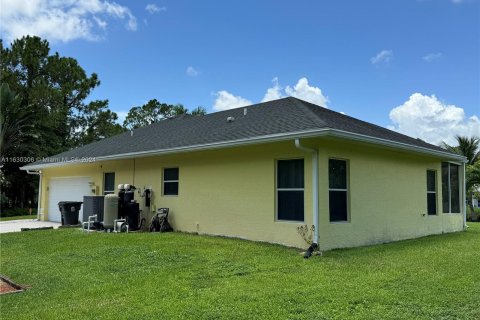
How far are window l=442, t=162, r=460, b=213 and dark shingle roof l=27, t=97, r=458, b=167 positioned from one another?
1.26 meters

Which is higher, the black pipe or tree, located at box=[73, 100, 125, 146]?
tree, located at box=[73, 100, 125, 146]

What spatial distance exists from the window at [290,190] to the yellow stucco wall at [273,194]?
6.4 inches

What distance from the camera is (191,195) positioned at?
A: 12031 mm

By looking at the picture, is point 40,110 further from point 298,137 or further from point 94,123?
point 298,137

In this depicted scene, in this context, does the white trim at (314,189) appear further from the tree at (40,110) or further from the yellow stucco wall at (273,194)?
the tree at (40,110)

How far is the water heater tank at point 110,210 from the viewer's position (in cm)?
1294

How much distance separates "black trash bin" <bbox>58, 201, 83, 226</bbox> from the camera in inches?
608

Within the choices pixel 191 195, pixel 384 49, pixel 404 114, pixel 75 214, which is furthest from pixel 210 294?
pixel 404 114

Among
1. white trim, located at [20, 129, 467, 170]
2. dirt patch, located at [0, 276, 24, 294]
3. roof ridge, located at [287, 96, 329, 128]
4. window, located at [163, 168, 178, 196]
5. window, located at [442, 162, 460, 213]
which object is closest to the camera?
dirt patch, located at [0, 276, 24, 294]

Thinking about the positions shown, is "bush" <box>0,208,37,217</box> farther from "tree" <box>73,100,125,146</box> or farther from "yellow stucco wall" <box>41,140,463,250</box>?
"yellow stucco wall" <box>41,140,463,250</box>

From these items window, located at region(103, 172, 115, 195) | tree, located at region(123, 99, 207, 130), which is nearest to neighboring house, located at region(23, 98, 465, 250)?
window, located at region(103, 172, 115, 195)

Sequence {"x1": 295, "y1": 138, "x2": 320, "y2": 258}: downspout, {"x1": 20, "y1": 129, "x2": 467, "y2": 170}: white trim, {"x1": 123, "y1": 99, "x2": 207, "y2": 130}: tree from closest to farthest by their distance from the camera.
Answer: {"x1": 20, "y1": 129, "x2": 467, "y2": 170}: white trim < {"x1": 295, "y1": 138, "x2": 320, "y2": 258}: downspout < {"x1": 123, "y1": 99, "x2": 207, "y2": 130}: tree

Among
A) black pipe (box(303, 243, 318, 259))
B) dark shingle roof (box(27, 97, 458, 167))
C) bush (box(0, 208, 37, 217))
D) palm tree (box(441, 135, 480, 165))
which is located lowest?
bush (box(0, 208, 37, 217))

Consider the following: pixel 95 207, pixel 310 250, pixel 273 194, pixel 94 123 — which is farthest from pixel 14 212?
pixel 310 250
